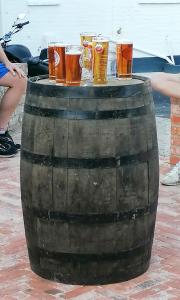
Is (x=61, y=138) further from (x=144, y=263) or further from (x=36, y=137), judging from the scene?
(x=144, y=263)

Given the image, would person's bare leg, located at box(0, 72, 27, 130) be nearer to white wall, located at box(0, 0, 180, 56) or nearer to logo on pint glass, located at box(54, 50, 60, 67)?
logo on pint glass, located at box(54, 50, 60, 67)

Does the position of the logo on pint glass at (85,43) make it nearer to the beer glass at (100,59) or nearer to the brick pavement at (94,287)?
the beer glass at (100,59)

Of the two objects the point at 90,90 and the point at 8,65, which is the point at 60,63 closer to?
the point at 90,90

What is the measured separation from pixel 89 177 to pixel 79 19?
8.15m

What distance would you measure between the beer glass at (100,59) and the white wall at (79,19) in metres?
7.58

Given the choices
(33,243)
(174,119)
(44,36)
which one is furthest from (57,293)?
(44,36)

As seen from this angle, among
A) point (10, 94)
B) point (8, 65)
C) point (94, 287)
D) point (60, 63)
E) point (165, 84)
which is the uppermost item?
point (60, 63)

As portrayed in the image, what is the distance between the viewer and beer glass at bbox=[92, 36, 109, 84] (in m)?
3.97

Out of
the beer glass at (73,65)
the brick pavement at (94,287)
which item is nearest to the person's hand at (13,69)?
the brick pavement at (94,287)

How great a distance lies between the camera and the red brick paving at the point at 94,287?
159 inches

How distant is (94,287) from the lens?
4133 millimetres

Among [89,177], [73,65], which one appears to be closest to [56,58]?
[73,65]

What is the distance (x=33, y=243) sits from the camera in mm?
4219

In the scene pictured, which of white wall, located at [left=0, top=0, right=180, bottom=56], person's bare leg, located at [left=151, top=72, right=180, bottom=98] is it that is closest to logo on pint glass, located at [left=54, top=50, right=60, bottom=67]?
person's bare leg, located at [left=151, top=72, right=180, bottom=98]
